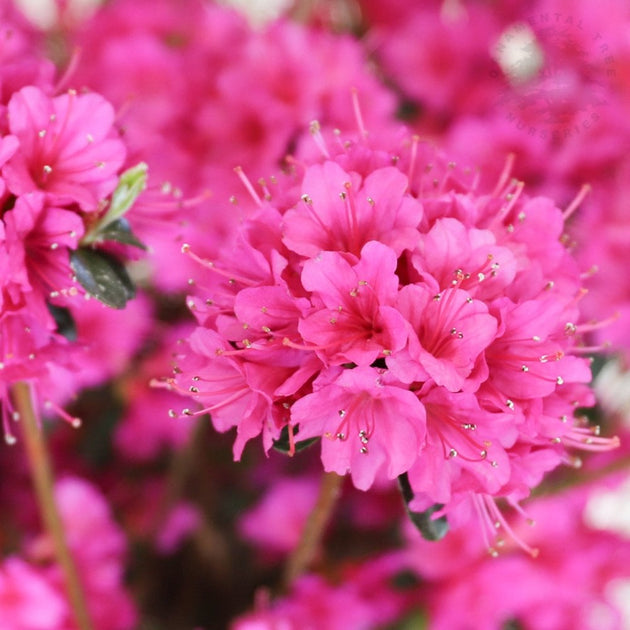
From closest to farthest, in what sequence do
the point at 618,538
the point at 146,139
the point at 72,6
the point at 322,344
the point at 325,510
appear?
the point at 322,344 < the point at 325,510 < the point at 146,139 < the point at 618,538 < the point at 72,6

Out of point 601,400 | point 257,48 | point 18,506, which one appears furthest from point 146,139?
point 601,400

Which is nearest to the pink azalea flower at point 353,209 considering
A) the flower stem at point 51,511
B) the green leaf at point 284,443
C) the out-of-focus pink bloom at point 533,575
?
the green leaf at point 284,443

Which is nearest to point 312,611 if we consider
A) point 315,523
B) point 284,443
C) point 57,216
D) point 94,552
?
point 315,523

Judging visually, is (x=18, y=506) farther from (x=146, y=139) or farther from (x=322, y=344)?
(x=322, y=344)

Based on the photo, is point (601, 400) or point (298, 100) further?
point (601, 400)

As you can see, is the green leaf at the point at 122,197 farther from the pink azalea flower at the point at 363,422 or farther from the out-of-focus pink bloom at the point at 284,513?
the out-of-focus pink bloom at the point at 284,513

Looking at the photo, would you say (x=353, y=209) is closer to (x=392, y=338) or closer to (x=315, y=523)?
(x=392, y=338)
